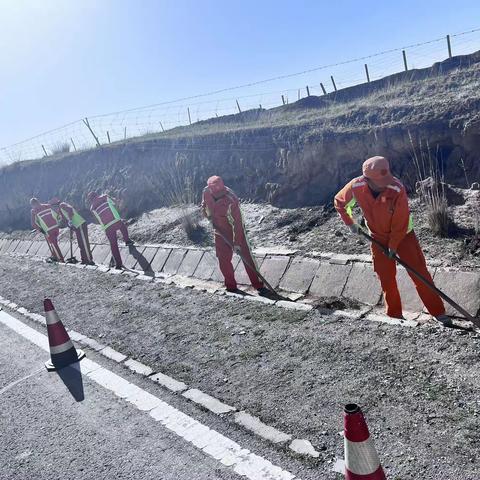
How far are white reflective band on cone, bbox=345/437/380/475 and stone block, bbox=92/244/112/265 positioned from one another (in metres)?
10.1

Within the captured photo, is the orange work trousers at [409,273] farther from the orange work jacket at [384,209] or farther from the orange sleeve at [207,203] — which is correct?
the orange sleeve at [207,203]

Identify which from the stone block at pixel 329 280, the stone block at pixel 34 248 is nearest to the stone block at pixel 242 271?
the stone block at pixel 329 280

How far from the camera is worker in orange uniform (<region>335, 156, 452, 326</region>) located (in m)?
5.44

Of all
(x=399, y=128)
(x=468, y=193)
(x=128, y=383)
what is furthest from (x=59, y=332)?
(x=399, y=128)

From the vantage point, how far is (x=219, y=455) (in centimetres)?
372

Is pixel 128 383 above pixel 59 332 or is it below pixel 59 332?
below

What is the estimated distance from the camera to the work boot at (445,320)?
16.7ft

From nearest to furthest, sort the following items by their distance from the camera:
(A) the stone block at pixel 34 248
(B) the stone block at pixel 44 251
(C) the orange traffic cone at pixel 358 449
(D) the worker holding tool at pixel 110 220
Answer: (C) the orange traffic cone at pixel 358 449
(D) the worker holding tool at pixel 110 220
(B) the stone block at pixel 44 251
(A) the stone block at pixel 34 248

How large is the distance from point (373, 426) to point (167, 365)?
93.0 inches

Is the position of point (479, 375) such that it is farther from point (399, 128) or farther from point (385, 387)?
point (399, 128)

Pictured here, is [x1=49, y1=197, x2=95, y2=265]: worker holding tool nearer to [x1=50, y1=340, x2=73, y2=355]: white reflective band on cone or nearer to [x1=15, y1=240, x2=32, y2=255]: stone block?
[x1=15, y1=240, x2=32, y2=255]: stone block

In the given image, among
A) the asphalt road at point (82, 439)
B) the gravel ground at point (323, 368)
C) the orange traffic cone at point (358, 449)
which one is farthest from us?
the asphalt road at point (82, 439)

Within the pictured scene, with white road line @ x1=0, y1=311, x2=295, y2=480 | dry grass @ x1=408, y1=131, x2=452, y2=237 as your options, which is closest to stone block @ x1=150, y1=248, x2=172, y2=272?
white road line @ x1=0, y1=311, x2=295, y2=480

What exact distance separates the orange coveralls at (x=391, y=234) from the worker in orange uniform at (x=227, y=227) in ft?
7.15
